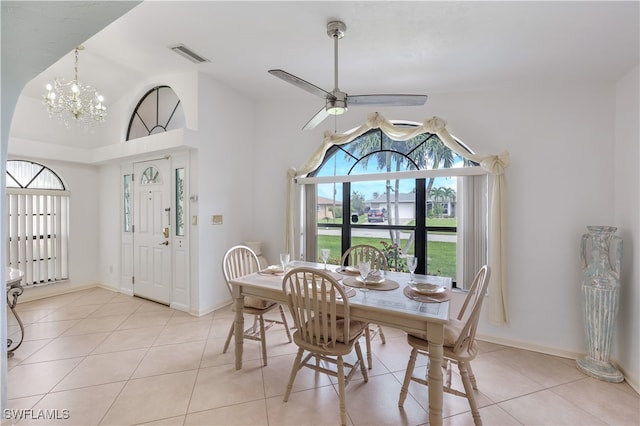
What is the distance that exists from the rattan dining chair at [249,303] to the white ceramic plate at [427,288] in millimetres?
1278

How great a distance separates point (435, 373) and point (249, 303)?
66.2 inches

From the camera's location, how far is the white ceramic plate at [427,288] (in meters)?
2.00

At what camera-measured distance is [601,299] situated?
7.42 feet

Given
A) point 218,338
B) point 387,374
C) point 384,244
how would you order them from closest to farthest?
point 387,374 < point 218,338 < point 384,244

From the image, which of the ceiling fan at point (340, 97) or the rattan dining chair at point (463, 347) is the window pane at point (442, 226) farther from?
the ceiling fan at point (340, 97)

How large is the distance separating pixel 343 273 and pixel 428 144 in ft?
6.28

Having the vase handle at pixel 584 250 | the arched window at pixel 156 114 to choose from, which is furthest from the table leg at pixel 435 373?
the arched window at pixel 156 114

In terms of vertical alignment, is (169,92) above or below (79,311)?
above

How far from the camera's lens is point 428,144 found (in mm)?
3285

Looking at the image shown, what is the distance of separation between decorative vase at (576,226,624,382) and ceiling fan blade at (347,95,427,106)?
1.90 m

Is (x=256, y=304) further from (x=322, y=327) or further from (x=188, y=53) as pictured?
(x=188, y=53)

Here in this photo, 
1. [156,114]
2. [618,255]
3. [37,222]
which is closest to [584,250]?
[618,255]

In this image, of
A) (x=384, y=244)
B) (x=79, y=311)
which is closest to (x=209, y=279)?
(x=79, y=311)

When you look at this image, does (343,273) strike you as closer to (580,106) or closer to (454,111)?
(454,111)
